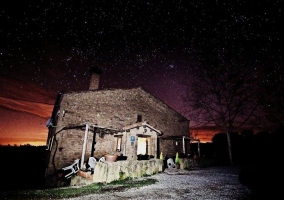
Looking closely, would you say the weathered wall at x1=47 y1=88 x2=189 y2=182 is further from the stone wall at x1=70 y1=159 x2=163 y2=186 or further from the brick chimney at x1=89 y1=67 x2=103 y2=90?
the stone wall at x1=70 y1=159 x2=163 y2=186

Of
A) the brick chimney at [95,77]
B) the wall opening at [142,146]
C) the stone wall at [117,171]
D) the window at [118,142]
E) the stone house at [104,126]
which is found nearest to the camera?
the stone wall at [117,171]

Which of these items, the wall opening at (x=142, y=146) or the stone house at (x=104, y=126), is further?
the wall opening at (x=142, y=146)

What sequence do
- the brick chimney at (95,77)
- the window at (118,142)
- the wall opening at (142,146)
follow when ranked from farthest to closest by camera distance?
the wall opening at (142,146), the brick chimney at (95,77), the window at (118,142)

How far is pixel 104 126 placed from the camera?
48.9ft

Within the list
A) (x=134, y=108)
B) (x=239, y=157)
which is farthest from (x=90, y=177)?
(x=239, y=157)

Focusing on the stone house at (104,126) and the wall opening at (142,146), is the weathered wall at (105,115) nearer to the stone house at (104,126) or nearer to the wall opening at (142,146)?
the stone house at (104,126)

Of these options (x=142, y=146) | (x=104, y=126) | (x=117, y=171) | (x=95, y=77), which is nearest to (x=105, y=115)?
(x=104, y=126)

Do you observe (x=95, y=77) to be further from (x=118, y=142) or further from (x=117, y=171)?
(x=117, y=171)

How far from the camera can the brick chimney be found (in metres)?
17.7

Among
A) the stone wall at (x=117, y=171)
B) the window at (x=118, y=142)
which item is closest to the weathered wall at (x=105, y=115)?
the window at (x=118, y=142)

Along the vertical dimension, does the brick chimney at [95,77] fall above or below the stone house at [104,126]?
above

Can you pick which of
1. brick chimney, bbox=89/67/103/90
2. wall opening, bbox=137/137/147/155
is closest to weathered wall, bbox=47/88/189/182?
wall opening, bbox=137/137/147/155

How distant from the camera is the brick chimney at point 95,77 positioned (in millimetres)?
17741

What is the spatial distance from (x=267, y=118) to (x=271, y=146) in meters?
8.20
